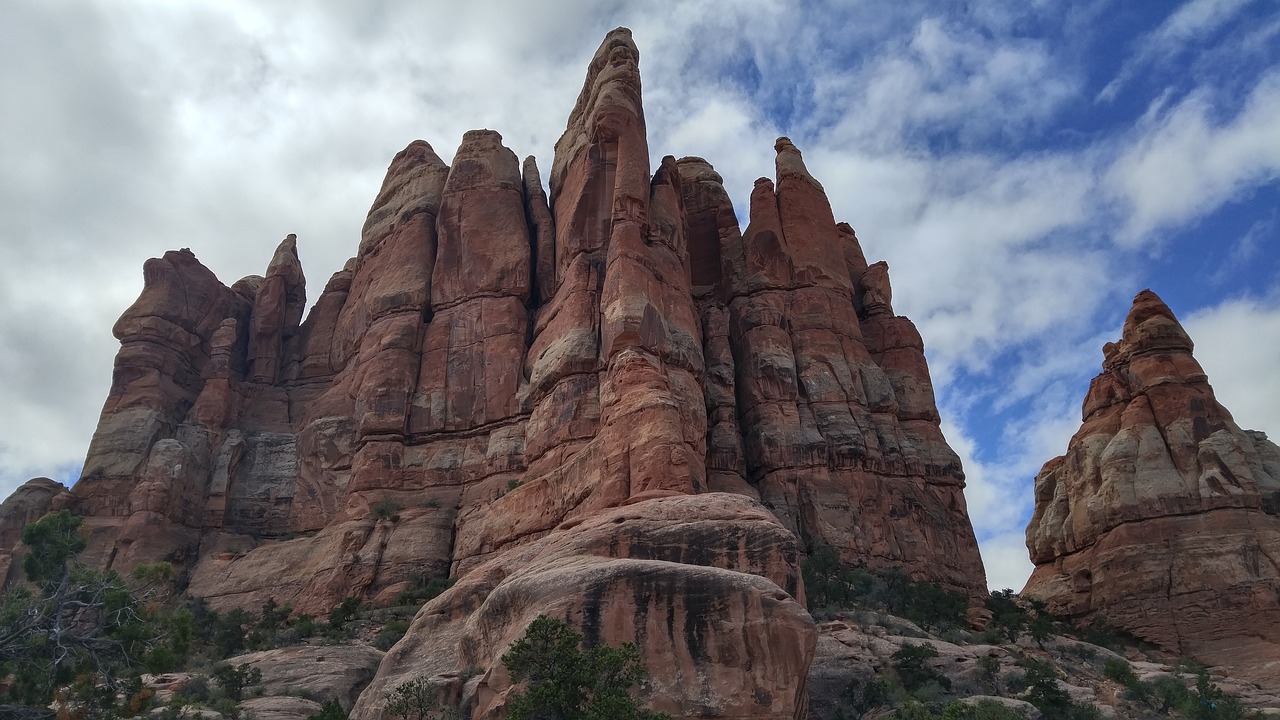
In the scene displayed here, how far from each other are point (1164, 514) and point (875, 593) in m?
20.2

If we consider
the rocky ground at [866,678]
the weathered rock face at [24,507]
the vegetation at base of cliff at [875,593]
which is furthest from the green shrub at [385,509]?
the vegetation at base of cliff at [875,593]

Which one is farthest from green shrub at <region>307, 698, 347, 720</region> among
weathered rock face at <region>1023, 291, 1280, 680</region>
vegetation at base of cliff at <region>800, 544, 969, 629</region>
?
weathered rock face at <region>1023, 291, 1280, 680</region>

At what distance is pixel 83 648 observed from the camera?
23.3 metres

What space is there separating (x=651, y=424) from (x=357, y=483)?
65.7 ft

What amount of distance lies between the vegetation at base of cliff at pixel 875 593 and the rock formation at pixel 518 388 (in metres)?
2.51

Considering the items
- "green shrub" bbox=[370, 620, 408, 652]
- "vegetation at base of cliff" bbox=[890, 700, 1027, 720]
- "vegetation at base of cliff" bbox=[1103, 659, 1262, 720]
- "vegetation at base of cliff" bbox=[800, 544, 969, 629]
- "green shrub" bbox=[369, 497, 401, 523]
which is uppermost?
"green shrub" bbox=[369, 497, 401, 523]

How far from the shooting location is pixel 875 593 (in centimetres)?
4516

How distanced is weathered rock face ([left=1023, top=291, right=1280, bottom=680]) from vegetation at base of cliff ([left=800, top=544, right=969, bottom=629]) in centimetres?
1170

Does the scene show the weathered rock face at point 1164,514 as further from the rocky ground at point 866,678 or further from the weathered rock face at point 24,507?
the weathered rock face at point 24,507

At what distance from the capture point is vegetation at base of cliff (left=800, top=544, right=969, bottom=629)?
41.5 m

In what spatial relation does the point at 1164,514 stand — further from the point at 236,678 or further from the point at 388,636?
the point at 236,678

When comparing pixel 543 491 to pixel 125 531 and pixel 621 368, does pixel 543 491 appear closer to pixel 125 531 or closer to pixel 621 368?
pixel 621 368

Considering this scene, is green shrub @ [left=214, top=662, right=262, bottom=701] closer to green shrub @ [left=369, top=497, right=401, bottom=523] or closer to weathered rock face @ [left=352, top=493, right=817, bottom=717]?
weathered rock face @ [left=352, top=493, right=817, bottom=717]

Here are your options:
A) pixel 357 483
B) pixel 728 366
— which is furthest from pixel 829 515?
pixel 357 483
